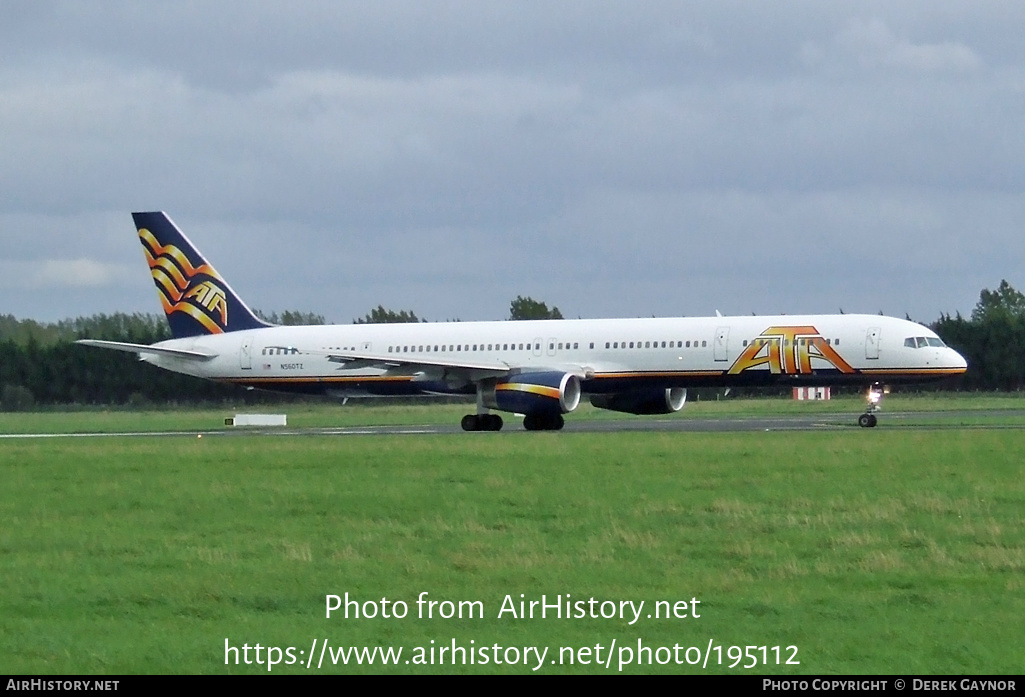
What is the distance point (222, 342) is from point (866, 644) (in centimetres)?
4327

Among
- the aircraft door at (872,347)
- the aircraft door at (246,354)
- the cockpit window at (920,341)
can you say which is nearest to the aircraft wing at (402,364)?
the aircraft door at (246,354)

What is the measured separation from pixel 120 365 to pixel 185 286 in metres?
33.5

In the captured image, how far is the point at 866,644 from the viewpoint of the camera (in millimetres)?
10570

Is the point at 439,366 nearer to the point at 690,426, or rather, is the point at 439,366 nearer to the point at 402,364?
the point at 402,364

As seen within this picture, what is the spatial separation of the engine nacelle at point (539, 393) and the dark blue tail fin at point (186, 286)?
12791mm

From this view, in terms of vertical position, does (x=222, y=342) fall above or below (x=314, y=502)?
above

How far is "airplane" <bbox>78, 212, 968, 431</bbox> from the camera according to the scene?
42.6m

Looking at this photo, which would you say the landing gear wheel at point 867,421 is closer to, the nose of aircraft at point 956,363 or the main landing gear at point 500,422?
the nose of aircraft at point 956,363

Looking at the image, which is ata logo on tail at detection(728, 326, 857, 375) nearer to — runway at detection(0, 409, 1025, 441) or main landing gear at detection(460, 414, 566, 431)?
runway at detection(0, 409, 1025, 441)

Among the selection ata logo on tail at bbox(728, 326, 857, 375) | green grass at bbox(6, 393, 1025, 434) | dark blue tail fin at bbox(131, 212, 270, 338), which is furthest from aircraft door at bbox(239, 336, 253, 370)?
ata logo on tail at bbox(728, 326, 857, 375)

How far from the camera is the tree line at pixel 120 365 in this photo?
79750 mm

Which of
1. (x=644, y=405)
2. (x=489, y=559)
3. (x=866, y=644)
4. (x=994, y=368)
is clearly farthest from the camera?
(x=994, y=368)

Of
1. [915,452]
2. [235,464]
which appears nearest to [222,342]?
[235,464]
